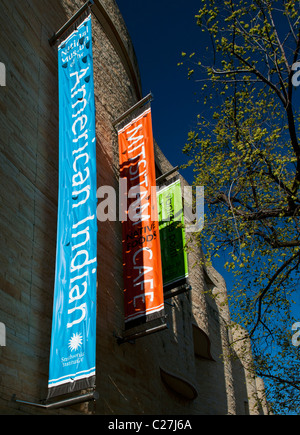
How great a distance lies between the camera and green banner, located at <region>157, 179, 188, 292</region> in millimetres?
11516

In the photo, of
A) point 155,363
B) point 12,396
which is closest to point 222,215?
point 155,363

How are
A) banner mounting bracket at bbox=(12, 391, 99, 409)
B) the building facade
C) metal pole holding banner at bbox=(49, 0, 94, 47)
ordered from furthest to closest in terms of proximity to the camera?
metal pole holding banner at bbox=(49, 0, 94, 47) → the building facade → banner mounting bracket at bbox=(12, 391, 99, 409)

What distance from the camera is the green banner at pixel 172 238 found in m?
11.5

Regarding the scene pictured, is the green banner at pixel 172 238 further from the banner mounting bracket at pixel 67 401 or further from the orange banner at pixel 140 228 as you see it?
the banner mounting bracket at pixel 67 401

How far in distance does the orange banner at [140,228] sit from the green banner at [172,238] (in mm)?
1445

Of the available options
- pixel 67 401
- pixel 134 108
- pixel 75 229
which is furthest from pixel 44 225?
pixel 134 108

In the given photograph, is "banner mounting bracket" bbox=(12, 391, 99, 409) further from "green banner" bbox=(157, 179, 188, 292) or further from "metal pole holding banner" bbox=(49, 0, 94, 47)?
"metal pole holding banner" bbox=(49, 0, 94, 47)

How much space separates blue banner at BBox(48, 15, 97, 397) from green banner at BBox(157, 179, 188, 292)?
153 inches

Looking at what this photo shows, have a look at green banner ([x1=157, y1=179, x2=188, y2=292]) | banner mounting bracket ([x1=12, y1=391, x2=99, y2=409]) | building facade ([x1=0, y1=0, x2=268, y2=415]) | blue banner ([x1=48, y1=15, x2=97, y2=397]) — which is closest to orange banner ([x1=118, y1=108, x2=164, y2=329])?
building facade ([x1=0, y1=0, x2=268, y2=415])

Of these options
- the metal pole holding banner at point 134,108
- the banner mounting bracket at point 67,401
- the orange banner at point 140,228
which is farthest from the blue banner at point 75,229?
the orange banner at point 140,228


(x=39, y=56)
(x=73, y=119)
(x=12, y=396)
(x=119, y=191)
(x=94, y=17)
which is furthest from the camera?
(x=94, y=17)

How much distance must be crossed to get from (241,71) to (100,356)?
21.1 feet

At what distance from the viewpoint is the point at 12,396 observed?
21.7 ft
